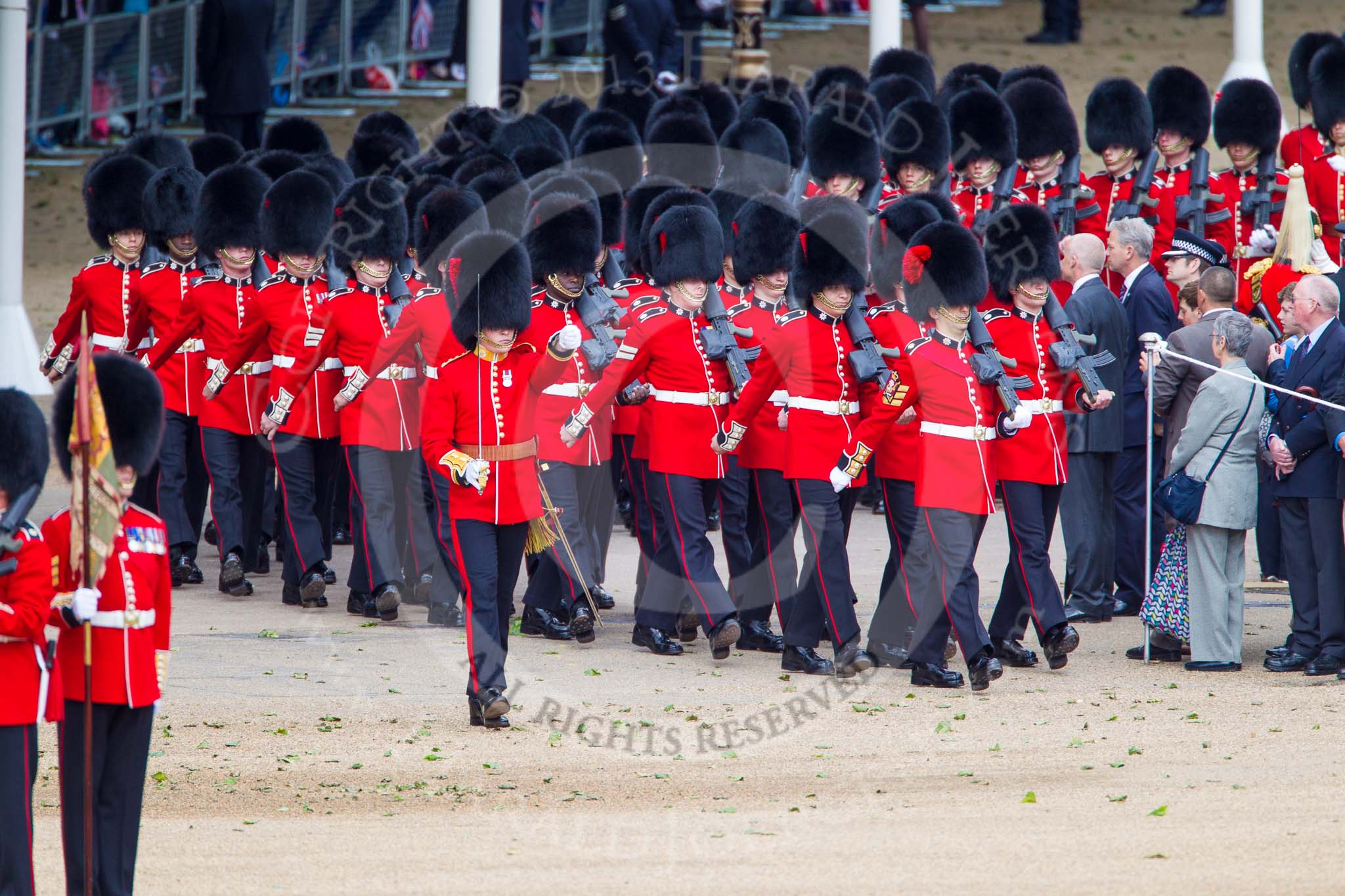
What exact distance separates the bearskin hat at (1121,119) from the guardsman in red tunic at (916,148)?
0.60 metres

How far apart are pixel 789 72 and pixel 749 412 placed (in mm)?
10161

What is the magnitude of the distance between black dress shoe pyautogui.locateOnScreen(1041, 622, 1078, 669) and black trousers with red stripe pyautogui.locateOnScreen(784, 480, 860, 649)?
522 millimetres

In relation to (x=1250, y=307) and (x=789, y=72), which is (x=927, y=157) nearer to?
(x=1250, y=307)

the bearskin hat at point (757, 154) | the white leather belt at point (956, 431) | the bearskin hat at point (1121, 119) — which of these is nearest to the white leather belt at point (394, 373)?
the white leather belt at point (956, 431)

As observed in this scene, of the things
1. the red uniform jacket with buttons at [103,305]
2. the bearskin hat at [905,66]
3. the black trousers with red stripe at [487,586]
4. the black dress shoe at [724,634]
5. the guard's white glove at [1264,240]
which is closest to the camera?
the black trousers with red stripe at [487,586]

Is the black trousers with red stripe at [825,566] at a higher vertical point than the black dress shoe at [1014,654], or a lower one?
higher

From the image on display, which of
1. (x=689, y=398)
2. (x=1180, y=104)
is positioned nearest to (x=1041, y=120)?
(x=1180, y=104)

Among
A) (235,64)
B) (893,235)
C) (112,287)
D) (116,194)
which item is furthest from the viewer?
(235,64)

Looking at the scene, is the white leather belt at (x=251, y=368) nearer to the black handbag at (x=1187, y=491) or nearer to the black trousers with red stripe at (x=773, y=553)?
the black trousers with red stripe at (x=773, y=553)

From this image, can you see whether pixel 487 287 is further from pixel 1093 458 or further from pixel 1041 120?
pixel 1041 120

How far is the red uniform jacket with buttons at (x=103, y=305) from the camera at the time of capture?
7074 mm

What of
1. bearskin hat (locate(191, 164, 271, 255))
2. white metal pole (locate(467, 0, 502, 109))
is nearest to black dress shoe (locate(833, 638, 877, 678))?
bearskin hat (locate(191, 164, 271, 255))

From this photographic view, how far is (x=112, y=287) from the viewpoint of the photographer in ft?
23.2

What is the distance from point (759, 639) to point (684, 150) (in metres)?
2.88
